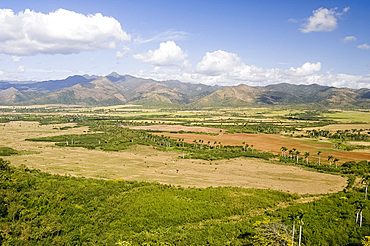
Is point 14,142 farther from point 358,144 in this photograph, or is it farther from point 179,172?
point 358,144

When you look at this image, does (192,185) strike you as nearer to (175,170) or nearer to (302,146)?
(175,170)

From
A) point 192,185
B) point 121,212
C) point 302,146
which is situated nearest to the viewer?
point 121,212

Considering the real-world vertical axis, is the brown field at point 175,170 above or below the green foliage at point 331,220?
below

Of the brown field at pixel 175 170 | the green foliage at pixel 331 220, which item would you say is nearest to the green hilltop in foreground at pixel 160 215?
the green foliage at pixel 331 220

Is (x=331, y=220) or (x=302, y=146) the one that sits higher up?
(x=302, y=146)

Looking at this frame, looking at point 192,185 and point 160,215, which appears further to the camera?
point 192,185

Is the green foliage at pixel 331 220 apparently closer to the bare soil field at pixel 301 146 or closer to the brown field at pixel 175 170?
the brown field at pixel 175 170

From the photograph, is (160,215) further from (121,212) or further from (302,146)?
(302,146)

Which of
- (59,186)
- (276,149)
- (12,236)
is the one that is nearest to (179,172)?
(59,186)

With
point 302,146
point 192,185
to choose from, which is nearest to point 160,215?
point 192,185

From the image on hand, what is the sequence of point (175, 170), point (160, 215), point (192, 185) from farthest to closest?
point (175, 170) → point (192, 185) → point (160, 215)

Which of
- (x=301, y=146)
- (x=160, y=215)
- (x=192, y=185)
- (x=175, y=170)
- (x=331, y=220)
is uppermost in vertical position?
(x=301, y=146)
